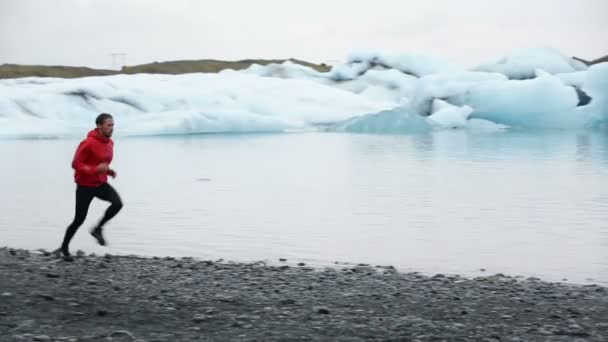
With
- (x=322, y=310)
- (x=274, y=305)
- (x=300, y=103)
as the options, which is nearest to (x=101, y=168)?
(x=274, y=305)

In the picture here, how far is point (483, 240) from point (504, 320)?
5.72 meters

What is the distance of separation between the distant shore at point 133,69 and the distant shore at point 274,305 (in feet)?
220

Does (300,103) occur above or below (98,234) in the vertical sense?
above

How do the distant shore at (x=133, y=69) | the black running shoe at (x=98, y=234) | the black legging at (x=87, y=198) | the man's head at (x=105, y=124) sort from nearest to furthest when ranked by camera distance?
the man's head at (x=105, y=124) → the black legging at (x=87, y=198) → the black running shoe at (x=98, y=234) → the distant shore at (x=133, y=69)

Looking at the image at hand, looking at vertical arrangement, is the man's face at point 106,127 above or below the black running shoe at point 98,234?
above

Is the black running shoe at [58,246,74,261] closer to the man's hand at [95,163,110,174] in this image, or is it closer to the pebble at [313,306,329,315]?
the man's hand at [95,163,110,174]

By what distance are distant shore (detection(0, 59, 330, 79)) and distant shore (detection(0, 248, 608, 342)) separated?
220ft

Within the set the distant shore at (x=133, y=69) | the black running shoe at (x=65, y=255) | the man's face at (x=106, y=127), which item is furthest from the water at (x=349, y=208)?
the distant shore at (x=133, y=69)

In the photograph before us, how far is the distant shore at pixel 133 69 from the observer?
245 ft

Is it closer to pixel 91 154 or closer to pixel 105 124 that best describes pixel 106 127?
pixel 105 124

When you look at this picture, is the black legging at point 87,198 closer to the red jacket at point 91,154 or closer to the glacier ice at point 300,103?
the red jacket at point 91,154

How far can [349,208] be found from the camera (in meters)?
15.8

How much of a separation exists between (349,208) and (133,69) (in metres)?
73.3

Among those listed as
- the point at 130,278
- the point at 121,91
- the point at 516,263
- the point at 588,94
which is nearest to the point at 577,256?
the point at 516,263
